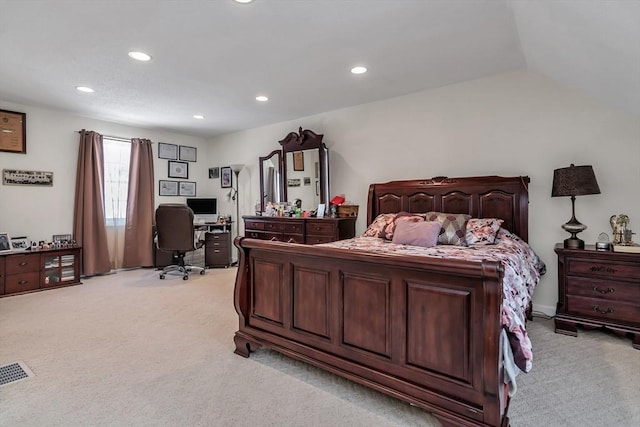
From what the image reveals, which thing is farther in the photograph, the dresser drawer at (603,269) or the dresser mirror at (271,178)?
the dresser mirror at (271,178)

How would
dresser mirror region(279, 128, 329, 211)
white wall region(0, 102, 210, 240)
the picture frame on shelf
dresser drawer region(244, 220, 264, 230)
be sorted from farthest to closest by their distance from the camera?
dresser drawer region(244, 220, 264, 230) → dresser mirror region(279, 128, 329, 211) → white wall region(0, 102, 210, 240) → the picture frame on shelf

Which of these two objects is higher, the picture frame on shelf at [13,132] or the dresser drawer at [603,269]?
the picture frame on shelf at [13,132]

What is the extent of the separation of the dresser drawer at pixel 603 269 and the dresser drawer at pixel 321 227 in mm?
2462

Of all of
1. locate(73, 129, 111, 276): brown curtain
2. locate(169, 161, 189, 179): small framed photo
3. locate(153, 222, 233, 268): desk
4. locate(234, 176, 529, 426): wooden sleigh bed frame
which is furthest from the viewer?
locate(169, 161, 189, 179): small framed photo

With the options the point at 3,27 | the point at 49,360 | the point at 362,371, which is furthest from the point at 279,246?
the point at 3,27

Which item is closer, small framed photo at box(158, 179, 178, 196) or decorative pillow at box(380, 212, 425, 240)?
decorative pillow at box(380, 212, 425, 240)

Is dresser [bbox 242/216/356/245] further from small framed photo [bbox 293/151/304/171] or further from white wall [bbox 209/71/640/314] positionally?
small framed photo [bbox 293/151/304/171]

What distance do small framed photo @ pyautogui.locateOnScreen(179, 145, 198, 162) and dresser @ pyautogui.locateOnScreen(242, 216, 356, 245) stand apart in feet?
6.88

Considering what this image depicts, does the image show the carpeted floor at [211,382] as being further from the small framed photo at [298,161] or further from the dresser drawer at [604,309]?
the small framed photo at [298,161]

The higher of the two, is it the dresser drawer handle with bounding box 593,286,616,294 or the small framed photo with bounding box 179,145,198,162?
the small framed photo with bounding box 179,145,198,162

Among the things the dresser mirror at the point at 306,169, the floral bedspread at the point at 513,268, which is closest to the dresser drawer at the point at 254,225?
the dresser mirror at the point at 306,169

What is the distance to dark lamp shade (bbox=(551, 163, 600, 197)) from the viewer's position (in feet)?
9.02

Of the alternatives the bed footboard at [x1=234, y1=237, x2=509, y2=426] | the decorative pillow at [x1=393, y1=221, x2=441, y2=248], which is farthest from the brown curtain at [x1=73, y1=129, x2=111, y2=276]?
the decorative pillow at [x1=393, y1=221, x2=441, y2=248]

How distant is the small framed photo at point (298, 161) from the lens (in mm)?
4973
